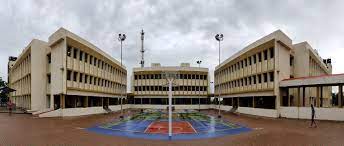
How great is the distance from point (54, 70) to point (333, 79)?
3408cm

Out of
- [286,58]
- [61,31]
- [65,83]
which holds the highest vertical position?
[61,31]

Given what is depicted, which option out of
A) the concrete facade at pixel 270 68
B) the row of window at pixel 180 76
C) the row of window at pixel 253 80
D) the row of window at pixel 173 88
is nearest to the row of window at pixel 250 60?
the concrete facade at pixel 270 68

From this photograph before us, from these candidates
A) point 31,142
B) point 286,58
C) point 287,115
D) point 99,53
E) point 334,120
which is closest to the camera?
point 31,142

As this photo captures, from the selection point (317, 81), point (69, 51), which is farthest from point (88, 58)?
point (317, 81)

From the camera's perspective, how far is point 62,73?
123 ft

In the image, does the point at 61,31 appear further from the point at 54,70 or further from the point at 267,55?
the point at 267,55

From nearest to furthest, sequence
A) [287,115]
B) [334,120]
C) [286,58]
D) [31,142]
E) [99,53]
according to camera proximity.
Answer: [31,142] < [334,120] < [287,115] < [286,58] < [99,53]

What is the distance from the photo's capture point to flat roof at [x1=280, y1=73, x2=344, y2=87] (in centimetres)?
2960

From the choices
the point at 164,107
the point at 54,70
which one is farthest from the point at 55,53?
the point at 164,107

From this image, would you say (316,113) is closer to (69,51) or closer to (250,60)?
(250,60)

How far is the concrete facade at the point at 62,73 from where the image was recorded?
3809 cm

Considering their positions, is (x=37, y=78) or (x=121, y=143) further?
(x=37, y=78)

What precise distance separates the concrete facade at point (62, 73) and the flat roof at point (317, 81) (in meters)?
28.0

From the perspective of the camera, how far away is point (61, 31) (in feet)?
124
